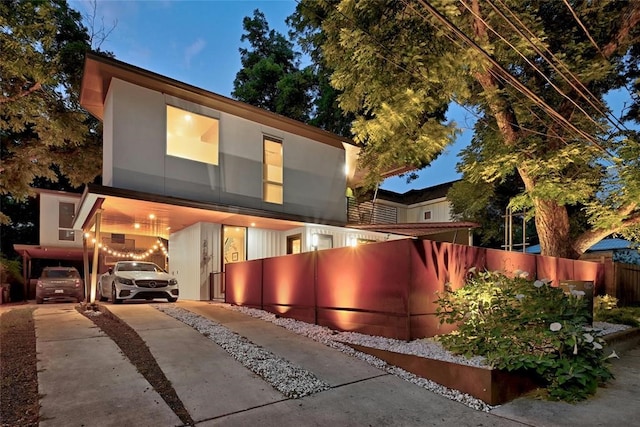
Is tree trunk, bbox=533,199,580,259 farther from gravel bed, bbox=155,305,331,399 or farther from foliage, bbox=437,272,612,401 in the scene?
gravel bed, bbox=155,305,331,399

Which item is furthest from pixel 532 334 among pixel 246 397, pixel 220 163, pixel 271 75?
pixel 271 75

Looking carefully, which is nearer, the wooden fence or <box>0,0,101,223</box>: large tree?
<box>0,0,101,223</box>: large tree

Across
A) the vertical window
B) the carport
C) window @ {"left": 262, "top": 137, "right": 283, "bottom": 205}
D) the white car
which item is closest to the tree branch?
the carport

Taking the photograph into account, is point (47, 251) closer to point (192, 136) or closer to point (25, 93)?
point (25, 93)

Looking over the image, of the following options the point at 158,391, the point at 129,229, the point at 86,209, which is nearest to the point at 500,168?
the point at 158,391

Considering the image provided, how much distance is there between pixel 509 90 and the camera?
30.8 feet

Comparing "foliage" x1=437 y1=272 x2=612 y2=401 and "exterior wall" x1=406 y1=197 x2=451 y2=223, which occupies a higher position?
"exterior wall" x1=406 y1=197 x2=451 y2=223

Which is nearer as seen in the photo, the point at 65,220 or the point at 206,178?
the point at 206,178

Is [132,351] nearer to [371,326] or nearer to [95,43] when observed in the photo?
[371,326]

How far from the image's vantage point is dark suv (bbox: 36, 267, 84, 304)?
14422 millimetres

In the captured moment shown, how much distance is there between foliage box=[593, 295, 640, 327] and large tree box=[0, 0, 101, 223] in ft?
51.7

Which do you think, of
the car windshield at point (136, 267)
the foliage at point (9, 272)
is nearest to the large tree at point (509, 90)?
the car windshield at point (136, 267)

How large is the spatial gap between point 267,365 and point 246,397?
0.88m

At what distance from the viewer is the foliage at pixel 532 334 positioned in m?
4.37
